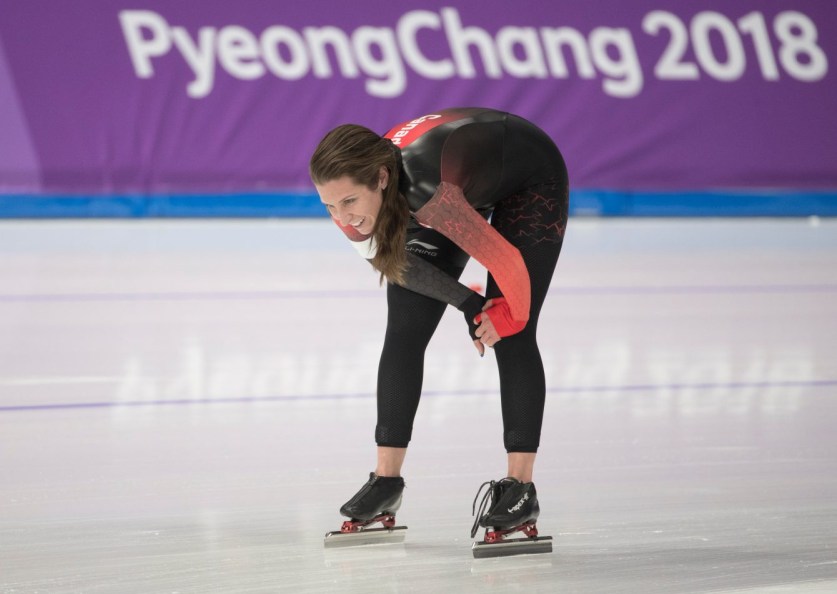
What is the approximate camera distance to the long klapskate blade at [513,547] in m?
2.11

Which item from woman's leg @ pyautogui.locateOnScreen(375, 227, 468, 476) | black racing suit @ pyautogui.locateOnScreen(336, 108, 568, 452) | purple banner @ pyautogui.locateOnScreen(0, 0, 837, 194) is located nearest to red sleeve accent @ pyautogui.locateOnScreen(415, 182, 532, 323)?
black racing suit @ pyautogui.locateOnScreen(336, 108, 568, 452)

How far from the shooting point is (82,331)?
14.7 ft

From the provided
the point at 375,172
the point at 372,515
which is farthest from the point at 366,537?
the point at 375,172

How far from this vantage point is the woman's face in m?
2.01

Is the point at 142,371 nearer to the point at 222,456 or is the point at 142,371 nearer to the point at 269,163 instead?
the point at 222,456

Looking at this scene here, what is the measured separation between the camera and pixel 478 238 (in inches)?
81.1

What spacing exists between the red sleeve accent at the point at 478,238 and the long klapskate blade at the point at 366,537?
0.49m

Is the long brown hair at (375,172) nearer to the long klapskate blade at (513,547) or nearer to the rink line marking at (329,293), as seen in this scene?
the long klapskate blade at (513,547)

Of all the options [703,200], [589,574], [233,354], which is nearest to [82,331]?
[233,354]

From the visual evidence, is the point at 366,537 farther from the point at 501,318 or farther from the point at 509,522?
the point at 501,318

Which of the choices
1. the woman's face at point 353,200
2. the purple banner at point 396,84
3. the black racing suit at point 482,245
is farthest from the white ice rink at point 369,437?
the purple banner at point 396,84

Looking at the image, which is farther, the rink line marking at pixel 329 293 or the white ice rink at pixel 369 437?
the rink line marking at pixel 329 293

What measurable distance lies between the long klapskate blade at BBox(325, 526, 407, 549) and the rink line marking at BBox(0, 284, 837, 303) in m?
3.19

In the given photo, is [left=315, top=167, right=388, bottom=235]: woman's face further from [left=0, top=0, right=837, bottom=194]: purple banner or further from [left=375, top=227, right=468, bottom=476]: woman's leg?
[left=0, top=0, right=837, bottom=194]: purple banner
